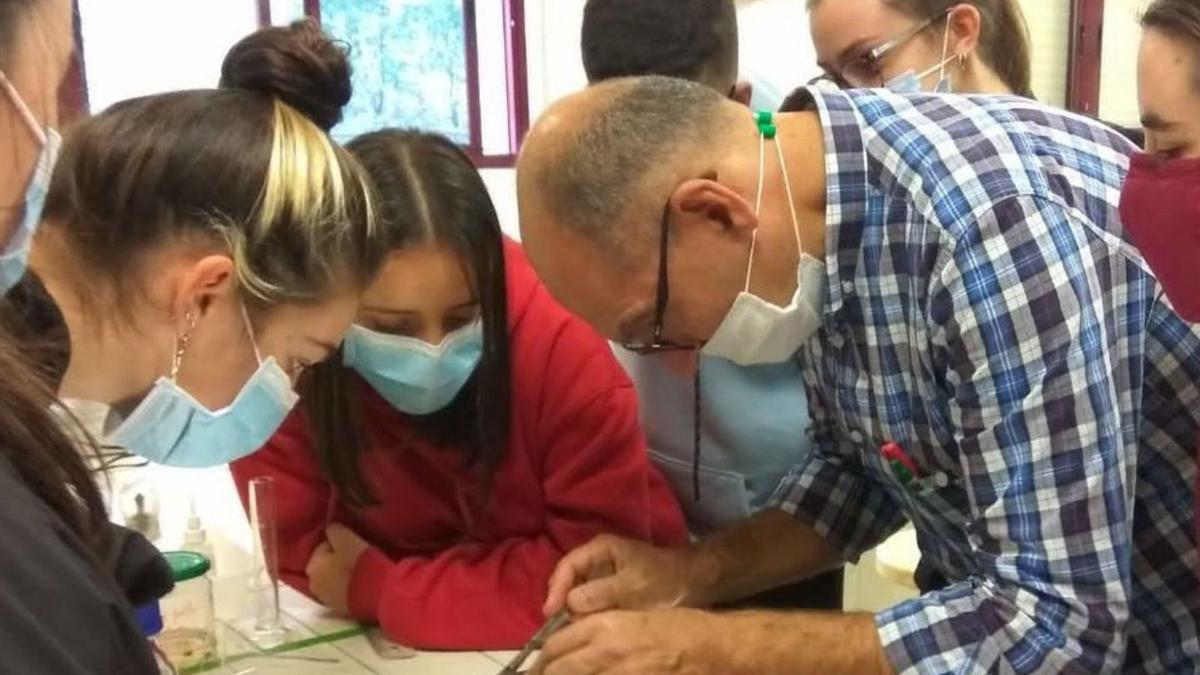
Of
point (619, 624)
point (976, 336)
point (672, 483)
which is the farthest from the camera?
point (672, 483)

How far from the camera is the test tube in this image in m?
1.45

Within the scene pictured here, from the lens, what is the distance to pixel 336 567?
57.6 inches

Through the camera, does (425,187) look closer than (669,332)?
No

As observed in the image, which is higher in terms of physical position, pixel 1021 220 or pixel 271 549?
pixel 1021 220

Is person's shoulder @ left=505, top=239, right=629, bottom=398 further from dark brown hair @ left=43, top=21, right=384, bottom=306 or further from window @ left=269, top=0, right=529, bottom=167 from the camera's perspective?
window @ left=269, top=0, right=529, bottom=167

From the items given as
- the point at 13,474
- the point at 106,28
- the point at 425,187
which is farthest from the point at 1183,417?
the point at 106,28

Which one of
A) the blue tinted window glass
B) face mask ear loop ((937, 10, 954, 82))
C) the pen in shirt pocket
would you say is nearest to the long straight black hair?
the pen in shirt pocket

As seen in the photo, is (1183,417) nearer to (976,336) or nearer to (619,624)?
(976,336)

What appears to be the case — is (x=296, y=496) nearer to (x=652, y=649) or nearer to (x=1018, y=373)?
(x=652, y=649)

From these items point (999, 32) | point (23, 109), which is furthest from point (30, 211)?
point (999, 32)

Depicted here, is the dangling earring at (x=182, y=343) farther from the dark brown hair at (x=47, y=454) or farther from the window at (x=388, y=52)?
the window at (x=388, y=52)

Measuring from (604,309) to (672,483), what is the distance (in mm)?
451

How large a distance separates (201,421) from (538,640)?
41cm

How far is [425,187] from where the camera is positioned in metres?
1.40
